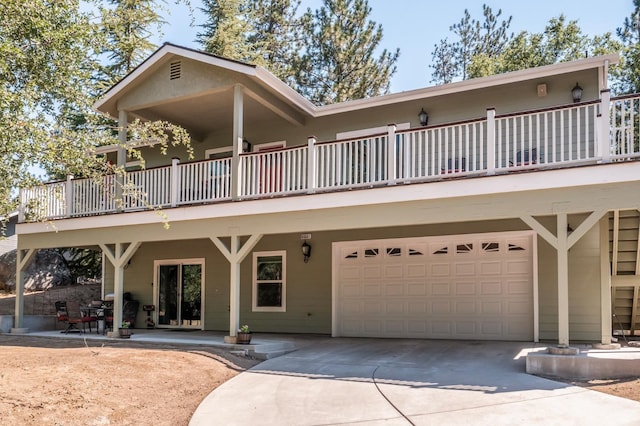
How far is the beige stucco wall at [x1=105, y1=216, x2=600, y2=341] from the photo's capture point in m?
11.1

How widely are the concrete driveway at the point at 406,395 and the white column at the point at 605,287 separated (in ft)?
5.65

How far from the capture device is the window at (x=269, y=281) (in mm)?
14578

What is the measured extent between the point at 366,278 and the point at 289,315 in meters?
2.33

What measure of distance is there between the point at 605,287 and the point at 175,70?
1020cm

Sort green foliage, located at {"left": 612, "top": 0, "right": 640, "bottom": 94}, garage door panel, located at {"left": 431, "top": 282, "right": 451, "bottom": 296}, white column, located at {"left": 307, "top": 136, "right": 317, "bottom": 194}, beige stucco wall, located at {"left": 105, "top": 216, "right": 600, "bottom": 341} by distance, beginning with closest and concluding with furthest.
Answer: white column, located at {"left": 307, "top": 136, "right": 317, "bottom": 194} < beige stucco wall, located at {"left": 105, "top": 216, "right": 600, "bottom": 341} < garage door panel, located at {"left": 431, "top": 282, "right": 451, "bottom": 296} < green foliage, located at {"left": 612, "top": 0, "right": 640, "bottom": 94}

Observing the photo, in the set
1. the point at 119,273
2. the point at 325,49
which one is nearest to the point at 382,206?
the point at 119,273

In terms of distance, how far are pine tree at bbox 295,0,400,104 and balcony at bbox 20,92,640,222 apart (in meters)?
16.9

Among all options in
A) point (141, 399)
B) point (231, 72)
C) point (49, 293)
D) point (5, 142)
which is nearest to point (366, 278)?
point (231, 72)

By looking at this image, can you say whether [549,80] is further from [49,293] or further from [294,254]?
[49,293]

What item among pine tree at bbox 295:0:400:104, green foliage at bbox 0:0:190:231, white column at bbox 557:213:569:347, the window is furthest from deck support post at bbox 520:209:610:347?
pine tree at bbox 295:0:400:104

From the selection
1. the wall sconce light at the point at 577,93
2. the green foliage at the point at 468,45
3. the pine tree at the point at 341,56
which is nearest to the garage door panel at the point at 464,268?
the wall sconce light at the point at 577,93

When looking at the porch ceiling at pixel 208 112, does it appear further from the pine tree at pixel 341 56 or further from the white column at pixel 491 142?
the pine tree at pixel 341 56

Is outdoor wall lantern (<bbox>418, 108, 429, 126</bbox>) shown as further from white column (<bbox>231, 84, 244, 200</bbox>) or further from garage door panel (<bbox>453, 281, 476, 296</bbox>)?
white column (<bbox>231, 84, 244, 200</bbox>)

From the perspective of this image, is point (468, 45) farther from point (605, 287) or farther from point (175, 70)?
point (605, 287)
